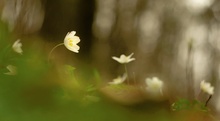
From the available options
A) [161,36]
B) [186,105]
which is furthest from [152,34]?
[186,105]

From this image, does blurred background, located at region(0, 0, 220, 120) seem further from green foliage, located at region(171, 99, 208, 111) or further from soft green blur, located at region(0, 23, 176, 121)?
soft green blur, located at region(0, 23, 176, 121)

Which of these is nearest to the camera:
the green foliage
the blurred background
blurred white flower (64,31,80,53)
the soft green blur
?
the soft green blur

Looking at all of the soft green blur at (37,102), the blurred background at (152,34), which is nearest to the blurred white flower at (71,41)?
the soft green blur at (37,102)

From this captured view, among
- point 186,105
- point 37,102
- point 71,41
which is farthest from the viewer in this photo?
point 186,105

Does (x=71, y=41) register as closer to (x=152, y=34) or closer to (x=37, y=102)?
(x=37, y=102)

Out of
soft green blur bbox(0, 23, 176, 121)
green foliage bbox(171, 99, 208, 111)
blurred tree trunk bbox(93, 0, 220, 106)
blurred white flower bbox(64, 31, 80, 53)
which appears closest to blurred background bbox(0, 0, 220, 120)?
blurred tree trunk bbox(93, 0, 220, 106)

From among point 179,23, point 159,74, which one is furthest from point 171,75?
point 179,23

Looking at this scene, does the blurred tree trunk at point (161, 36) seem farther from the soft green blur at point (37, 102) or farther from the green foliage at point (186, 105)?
the soft green blur at point (37, 102)

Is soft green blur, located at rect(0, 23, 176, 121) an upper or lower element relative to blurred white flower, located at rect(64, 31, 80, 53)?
lower

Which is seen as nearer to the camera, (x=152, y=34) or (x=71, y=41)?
(x=71, y=41)
